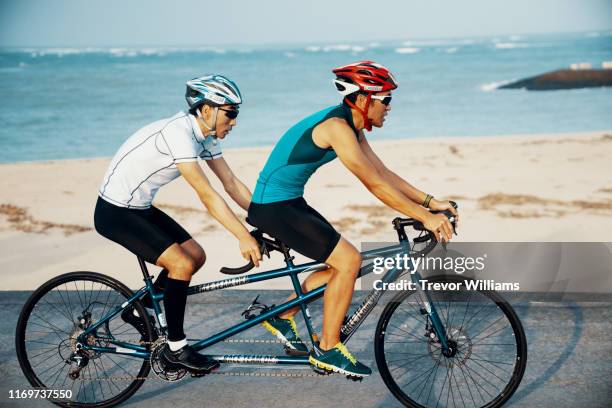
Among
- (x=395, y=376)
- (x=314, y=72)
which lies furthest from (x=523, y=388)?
(x=314, y=72)

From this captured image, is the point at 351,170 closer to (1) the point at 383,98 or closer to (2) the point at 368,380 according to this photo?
(1) the point at 383,98

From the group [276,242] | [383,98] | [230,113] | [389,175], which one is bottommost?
[276,242]

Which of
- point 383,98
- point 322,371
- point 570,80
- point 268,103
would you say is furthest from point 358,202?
point 570,80

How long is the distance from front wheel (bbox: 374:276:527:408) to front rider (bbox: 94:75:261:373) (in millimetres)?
1066

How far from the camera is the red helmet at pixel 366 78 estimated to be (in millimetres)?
4109

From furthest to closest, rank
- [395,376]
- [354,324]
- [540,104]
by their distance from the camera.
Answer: [540,104] → [395,376] → [354,324]

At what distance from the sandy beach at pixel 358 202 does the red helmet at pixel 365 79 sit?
302 centimetres

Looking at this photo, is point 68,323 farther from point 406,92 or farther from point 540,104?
point 406,92

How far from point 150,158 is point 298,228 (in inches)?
34.1

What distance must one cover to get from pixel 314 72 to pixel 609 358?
51035mm

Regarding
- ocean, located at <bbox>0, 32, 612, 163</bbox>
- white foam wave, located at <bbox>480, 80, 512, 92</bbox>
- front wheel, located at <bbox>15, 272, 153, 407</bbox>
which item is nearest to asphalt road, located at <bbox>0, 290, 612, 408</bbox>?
front wheel, located at <bbox>15, 272, 153, 407</bbox>

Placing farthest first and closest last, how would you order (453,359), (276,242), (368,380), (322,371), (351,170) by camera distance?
(368,380) < (453,359) < (322,371) < (276,242) < (351,170)

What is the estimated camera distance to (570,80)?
3928 cm

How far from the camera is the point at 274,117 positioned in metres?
29.7
